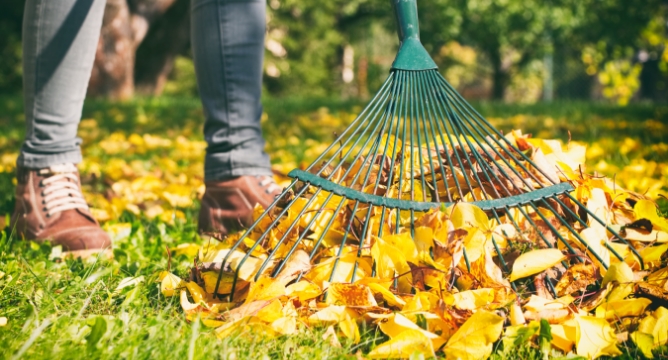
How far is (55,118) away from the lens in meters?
1.60

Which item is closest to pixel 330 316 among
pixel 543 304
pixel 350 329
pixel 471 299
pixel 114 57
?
pixel 350 329

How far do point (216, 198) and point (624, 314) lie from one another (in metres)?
1.14

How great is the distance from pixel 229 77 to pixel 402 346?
104cm

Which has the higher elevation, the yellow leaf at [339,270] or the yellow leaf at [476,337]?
the yellow leaf at [339,270]

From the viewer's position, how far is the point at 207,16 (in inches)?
67.3

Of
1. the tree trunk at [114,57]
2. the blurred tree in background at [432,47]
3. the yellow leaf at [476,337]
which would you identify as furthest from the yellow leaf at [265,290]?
the tree trunk at [114,57]

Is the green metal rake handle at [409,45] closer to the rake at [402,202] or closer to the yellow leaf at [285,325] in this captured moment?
the rake at [402,202]

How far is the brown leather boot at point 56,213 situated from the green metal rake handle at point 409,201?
0.67 meters

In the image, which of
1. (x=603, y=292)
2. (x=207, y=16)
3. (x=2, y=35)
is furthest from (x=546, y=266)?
(x=2, y=35)

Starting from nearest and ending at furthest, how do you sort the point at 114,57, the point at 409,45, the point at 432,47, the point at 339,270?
Answer: 1. the point at 339,270
2. the point at 409,45
3. the point at 114,57
4. the point at 432,47

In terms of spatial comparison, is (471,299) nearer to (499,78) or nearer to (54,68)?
(54,68)

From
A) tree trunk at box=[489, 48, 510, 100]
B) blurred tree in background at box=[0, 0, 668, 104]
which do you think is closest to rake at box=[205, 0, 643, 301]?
blurred tree in background at box=[0, 0, 668, 104]

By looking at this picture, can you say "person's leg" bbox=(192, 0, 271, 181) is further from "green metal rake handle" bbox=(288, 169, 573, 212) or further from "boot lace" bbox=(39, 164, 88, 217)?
"green metal rake handle" bbox=(288, 169, 573, 212)

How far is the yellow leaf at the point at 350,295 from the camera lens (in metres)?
1.10
